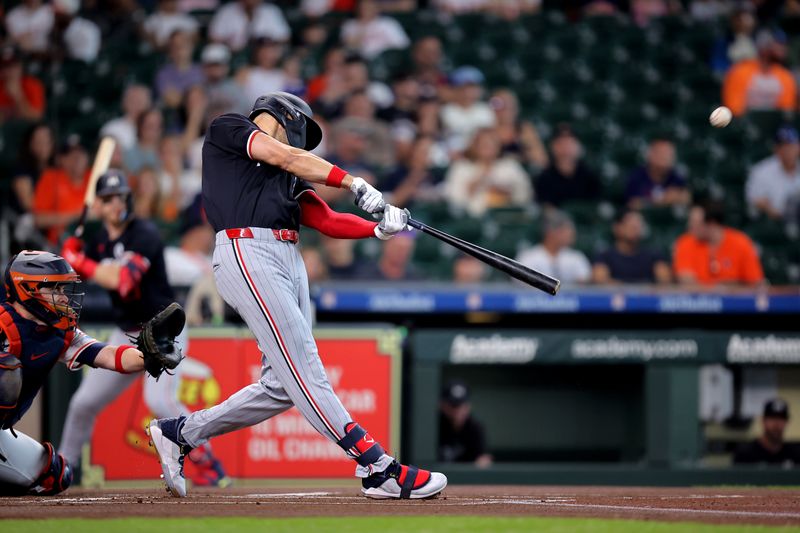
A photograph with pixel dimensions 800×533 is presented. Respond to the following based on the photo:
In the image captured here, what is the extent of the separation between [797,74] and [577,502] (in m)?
9.14

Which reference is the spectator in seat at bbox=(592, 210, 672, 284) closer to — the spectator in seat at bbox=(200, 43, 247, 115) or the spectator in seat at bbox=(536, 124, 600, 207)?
the spectator in seat at bbox=(536, 124, 600, 207)

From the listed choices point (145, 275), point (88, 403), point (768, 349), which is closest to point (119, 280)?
point (145, 275)

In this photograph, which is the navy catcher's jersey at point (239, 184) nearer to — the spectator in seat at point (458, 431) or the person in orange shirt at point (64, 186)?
the spectator in seat at point (458, 431)

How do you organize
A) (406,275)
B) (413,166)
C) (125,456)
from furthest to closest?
(413,166), (406,275), (125,456)

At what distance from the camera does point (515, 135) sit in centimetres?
1182

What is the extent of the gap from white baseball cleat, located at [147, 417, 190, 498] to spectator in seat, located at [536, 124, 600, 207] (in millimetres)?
6087

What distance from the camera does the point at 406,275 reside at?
9367 millimetres

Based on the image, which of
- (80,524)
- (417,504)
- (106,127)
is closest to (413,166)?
(106,127)

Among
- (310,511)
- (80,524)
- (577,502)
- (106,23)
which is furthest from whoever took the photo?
(106,23)

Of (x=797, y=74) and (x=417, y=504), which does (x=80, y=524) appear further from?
(x=797, y=74)

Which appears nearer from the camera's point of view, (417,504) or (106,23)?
(417,504)

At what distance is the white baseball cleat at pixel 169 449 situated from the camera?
17.8 ft

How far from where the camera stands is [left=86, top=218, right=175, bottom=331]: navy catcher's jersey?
7.01m

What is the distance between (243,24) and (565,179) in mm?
3815
